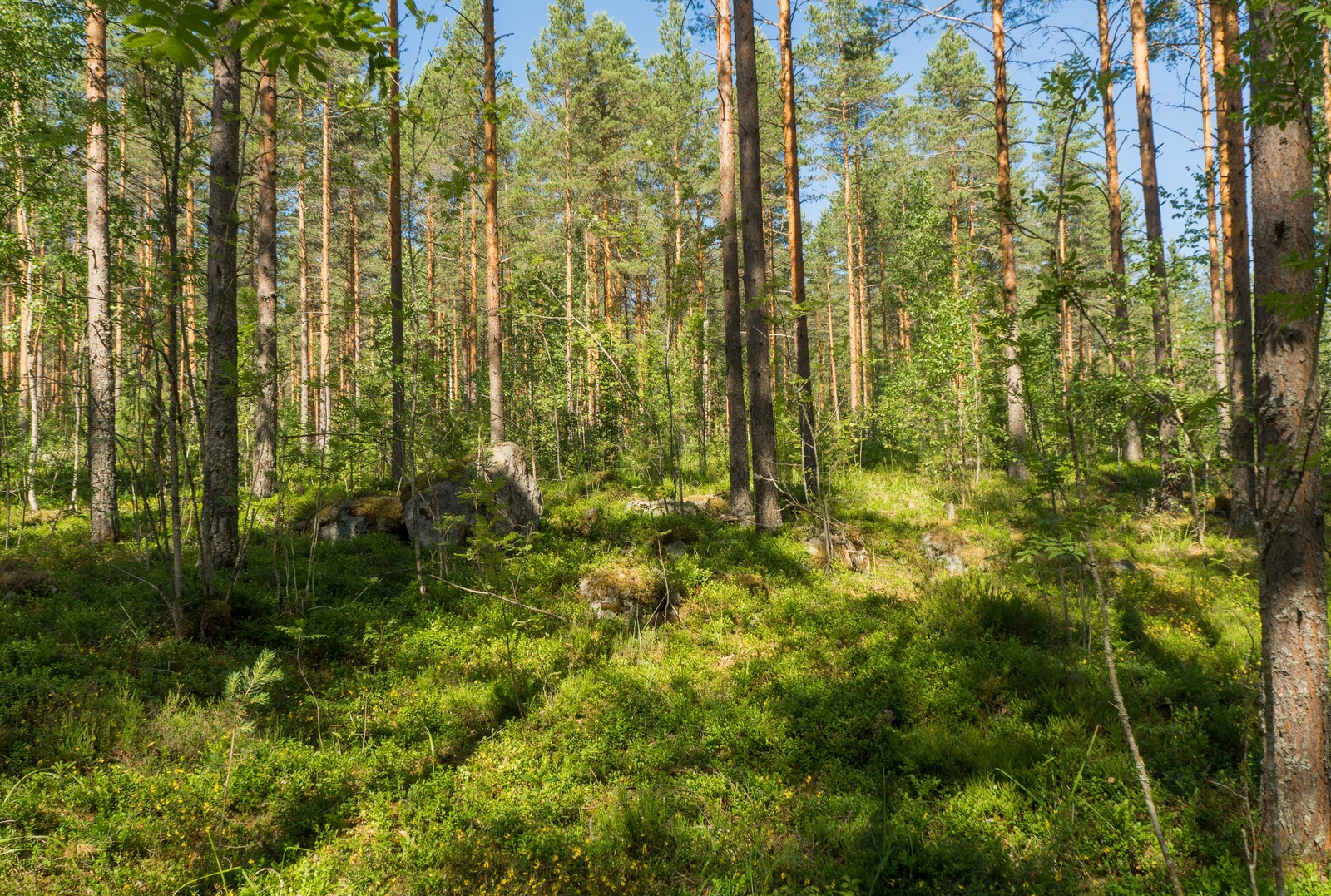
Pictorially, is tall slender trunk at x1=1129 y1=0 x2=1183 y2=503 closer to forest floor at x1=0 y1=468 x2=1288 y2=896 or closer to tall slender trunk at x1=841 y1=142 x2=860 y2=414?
forest floor at x1=0 y1=468 x2=1288 y2=896

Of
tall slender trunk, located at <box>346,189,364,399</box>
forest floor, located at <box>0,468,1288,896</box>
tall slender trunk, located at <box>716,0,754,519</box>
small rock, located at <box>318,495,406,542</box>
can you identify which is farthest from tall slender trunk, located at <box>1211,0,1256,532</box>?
tall slender trunk, located at <box>346,189,364,399</box>

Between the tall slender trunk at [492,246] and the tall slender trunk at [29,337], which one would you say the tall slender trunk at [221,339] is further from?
the tall slender trunk at [492,246]

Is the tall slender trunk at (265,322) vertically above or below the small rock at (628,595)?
above

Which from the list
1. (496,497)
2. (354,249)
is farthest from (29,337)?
(496,497)

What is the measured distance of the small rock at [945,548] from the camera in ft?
27.5

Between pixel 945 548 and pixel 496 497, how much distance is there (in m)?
6.43

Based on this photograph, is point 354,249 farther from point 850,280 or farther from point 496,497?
point 850,280

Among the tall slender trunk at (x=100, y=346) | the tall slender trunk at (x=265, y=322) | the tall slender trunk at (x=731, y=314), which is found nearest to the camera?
the tall slender trunk at (x=100, y=346)

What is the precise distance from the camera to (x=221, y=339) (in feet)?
20.5

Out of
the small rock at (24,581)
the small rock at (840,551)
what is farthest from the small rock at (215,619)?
the small rock at (840,551)

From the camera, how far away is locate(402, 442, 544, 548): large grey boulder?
8.16 m

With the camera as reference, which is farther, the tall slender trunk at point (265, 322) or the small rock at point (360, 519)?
the tall slender trunk at point (265, 322)

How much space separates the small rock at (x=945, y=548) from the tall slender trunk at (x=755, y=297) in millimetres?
2211

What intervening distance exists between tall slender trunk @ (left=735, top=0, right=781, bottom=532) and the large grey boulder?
11.4ft
